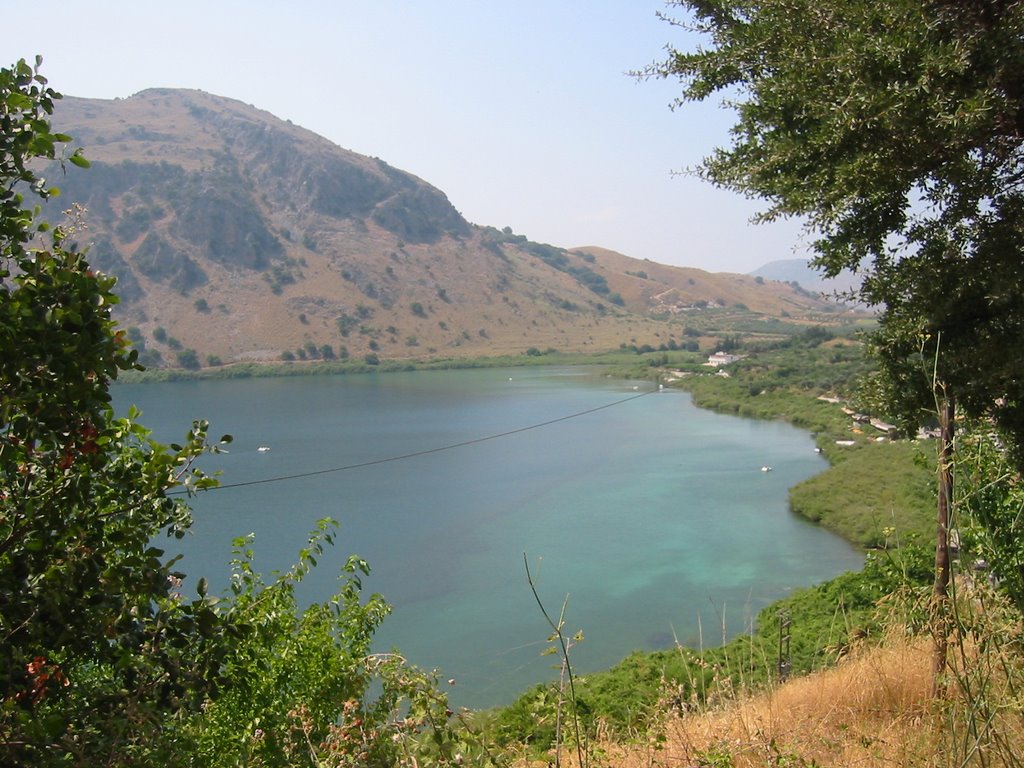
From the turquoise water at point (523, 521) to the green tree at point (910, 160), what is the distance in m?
1.82

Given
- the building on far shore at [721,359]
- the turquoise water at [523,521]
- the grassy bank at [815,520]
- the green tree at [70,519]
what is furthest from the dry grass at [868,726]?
the building on far shore at [721,359]

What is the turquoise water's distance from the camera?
1428cm

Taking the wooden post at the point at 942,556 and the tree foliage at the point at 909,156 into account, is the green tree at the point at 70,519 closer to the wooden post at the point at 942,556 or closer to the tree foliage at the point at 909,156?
the wooden post at the point at 942,556

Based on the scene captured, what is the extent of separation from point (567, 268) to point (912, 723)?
117276mm

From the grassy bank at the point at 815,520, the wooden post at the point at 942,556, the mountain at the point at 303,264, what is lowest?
the grassy bank at the point at 815,520

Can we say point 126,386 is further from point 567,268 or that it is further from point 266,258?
point 567,268

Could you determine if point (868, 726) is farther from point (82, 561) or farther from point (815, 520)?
point (815, 520)

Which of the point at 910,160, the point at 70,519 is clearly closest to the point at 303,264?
the point at 910,160

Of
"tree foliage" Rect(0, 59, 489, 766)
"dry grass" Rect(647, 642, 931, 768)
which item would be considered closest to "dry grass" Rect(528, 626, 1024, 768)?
"dry grass" Rect(647, 642, 931, 768)

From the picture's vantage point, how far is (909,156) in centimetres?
318

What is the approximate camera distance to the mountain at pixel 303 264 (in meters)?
68.4

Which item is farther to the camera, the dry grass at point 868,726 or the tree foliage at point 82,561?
the tree foliage at point 82,561

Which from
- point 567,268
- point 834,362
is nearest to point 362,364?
point 834,362

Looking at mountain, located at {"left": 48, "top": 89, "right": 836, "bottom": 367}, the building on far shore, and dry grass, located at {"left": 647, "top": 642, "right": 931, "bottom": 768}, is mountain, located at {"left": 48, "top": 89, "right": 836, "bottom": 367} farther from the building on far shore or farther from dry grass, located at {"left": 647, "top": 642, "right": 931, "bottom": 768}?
dry grass, located at {"left": 647, "top": 642, "right": 931, "bottom": 768}
